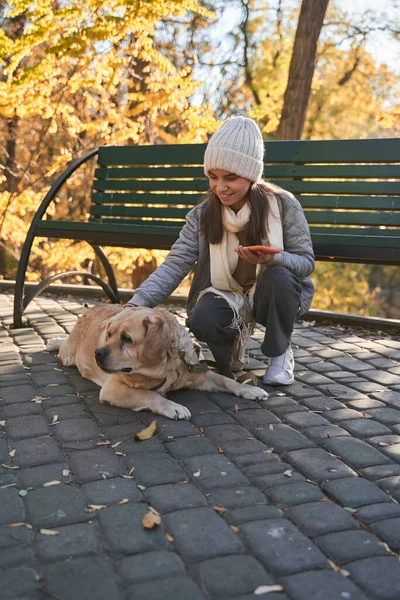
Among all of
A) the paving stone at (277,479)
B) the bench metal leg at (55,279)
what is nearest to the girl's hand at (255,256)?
the paving stone at (277,479)

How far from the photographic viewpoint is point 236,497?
2.67 meters

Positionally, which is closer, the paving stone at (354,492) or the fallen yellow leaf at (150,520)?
the fallen yellow leaf at (150,520)

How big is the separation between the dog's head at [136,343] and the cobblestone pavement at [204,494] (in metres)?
0.31

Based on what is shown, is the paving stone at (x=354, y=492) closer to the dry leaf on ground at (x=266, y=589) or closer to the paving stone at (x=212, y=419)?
the dry leaf on ground at (x=266, y=589)

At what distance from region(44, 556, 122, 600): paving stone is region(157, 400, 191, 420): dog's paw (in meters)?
1.42

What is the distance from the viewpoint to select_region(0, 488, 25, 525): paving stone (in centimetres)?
246

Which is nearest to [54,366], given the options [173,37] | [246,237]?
[246,237]

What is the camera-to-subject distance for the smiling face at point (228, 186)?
13.3 feet

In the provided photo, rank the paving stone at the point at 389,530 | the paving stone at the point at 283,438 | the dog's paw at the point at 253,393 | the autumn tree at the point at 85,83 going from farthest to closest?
the autumn tree at the point at 85,83
the dog's paw at the point at 253,393
the paving stone at the point at 283,438
the paving stone at the point at 389,530

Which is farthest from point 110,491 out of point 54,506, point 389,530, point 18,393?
point 18,393

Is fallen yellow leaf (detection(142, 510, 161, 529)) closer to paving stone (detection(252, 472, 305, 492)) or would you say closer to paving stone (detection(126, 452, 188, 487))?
paving stone (detection(126, 452, 188, 487))

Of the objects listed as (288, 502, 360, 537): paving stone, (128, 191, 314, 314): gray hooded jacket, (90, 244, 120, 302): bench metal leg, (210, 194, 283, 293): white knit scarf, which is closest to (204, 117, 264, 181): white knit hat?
(210, 194, 283, 293): white knit scarf

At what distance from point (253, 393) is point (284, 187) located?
2.33 meters

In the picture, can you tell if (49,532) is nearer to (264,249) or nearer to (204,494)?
(204,494)
